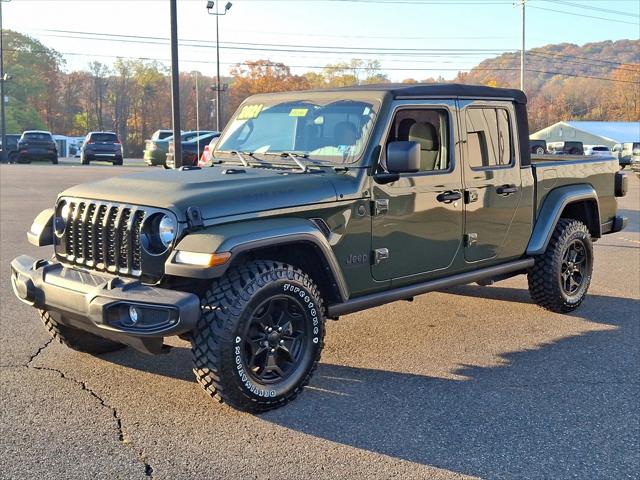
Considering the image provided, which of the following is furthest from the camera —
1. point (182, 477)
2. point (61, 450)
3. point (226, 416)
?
point (226, 416)

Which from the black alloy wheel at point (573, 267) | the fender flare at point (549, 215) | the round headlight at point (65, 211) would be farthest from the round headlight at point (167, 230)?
the black alloy wheel at point (573, 267)

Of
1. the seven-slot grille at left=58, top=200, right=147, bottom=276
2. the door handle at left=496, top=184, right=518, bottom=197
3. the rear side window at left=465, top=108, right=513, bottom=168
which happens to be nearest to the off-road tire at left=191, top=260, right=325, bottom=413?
the seven-slot grille at left=58, top=200, right=147, bottom=276

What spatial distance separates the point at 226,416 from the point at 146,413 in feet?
1.54

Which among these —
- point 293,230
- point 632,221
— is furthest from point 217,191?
point 632,221

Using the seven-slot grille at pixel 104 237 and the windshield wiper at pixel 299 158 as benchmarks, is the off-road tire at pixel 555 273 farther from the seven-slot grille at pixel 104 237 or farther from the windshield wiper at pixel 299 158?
the seven-slot grille at pixel 104 237

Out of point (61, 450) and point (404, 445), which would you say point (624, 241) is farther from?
point (61, 450)

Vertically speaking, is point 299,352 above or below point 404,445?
above

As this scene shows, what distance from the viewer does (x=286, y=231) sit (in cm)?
401

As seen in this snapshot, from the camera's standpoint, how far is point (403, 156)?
4.50 m

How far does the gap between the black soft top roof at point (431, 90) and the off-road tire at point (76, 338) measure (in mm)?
2542

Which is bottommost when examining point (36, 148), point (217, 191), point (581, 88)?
point (217, 191)

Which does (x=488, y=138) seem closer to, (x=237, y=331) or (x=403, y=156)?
(x=403, y=156)

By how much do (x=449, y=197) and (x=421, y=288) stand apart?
0.71 m

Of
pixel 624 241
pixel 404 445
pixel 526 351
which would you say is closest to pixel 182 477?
pixel 404 445
